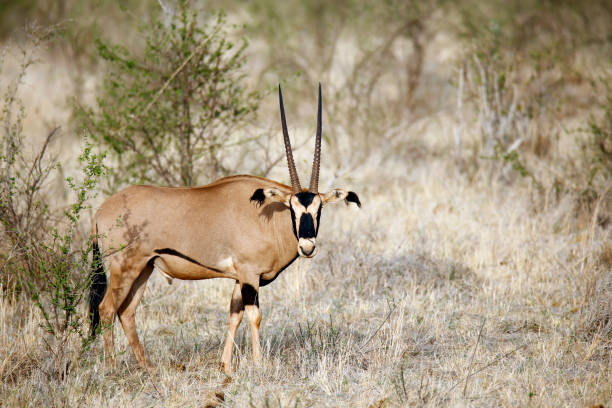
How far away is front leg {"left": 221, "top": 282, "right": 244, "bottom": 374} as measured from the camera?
6105 millimetres

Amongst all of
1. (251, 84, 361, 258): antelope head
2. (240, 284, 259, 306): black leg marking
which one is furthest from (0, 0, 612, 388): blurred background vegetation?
(251, 84, 361, 258): antelope head

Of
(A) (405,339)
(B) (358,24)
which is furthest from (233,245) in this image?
(B) (358,24)

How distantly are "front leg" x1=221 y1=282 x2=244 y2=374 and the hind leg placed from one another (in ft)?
2.33

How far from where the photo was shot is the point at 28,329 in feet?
21.4

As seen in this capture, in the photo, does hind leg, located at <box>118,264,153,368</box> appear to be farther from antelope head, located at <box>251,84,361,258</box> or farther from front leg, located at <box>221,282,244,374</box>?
antelope head, located at <box>251,84,361,258</box>

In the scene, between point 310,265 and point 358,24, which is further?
point 358,24

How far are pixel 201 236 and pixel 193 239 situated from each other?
76 millimetres

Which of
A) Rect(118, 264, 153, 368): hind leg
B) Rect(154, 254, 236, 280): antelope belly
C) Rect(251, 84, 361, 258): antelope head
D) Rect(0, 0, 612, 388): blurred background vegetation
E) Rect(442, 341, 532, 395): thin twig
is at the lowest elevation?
Rect(442, 341, 532, 395): thin twig

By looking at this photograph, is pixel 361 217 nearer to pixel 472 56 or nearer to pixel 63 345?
pixel 472 56

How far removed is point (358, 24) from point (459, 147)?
21.2ft

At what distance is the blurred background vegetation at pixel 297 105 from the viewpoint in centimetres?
821

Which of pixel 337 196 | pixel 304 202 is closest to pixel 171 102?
pixel 337 196

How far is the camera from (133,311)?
628 centimetres

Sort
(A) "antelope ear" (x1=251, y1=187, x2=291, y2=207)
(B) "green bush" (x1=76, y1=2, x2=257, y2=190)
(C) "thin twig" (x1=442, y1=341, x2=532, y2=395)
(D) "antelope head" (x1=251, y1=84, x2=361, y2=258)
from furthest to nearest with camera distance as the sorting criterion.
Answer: (B) "green bush" (x1=76, y1=2, x2=257, y2=190) → (A) "antelope ear" (x1=251, y1=187, x2=291, y2=207) → (D) "antelope head" (x1=251, y1=84, x2=361, y2=258) → (C) "thin twig" (x1=442, y1=341, x2=532, y2=395)
